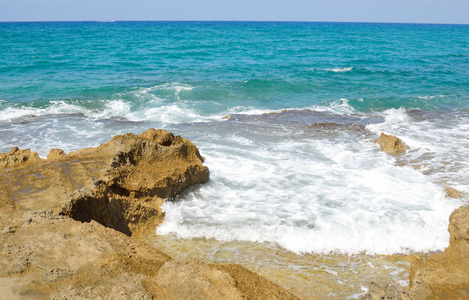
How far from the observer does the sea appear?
671cm

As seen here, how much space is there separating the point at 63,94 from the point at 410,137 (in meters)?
15.6

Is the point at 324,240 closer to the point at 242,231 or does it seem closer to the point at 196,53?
the point at 242,231

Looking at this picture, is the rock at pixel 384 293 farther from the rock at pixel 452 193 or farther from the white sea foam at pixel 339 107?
the white sea foam at pixel 339 107

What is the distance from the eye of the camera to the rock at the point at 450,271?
4.45m

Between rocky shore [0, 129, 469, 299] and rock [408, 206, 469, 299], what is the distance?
A: 11mm

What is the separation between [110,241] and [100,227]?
0.42m

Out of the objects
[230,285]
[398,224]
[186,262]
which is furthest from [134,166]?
[398,224]

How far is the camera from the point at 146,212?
22.7 ft

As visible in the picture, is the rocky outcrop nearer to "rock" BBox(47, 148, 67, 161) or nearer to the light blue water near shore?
"rock" BBox(47, 148, 67, 161)

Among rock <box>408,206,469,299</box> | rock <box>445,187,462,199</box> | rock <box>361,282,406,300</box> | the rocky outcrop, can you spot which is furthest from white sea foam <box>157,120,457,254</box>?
Result: rock <box>361,282,406,300</box>

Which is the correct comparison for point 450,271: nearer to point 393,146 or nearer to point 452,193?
point 452,193

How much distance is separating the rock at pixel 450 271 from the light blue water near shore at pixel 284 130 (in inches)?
62.2

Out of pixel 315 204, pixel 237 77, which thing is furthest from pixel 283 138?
pixel 237 77

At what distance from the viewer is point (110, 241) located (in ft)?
15.1
